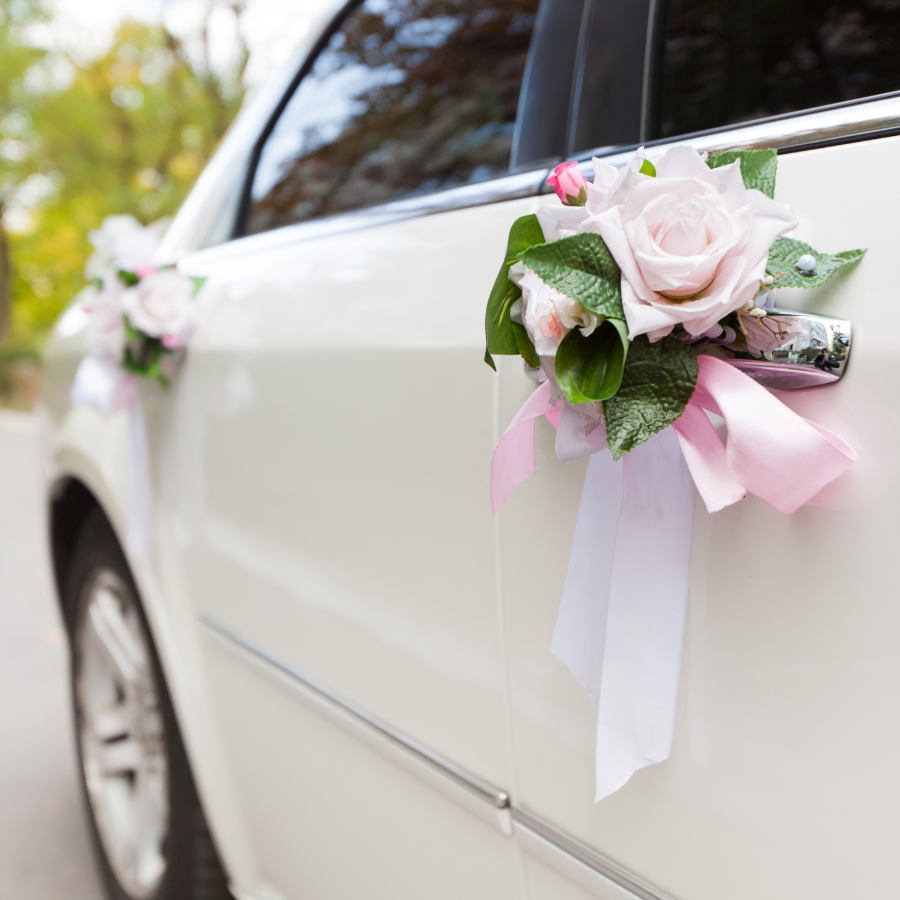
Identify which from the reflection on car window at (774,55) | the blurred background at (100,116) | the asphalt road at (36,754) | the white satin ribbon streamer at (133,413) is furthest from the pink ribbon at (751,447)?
the blurred background at (100,116)

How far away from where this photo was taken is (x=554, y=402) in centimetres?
74

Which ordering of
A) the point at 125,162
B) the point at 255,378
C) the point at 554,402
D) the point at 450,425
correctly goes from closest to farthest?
the point at 554,402 < the point at 450,425 < the point at 255,378 < the point at 125,162

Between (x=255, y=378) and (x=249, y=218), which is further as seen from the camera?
(x=249, y=218)

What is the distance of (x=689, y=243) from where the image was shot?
2.09 feet

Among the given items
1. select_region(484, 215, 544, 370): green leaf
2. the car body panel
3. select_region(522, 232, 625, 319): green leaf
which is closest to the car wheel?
the car body panel

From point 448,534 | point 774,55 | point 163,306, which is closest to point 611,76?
point 774,55

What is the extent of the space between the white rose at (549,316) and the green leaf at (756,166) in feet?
0.56

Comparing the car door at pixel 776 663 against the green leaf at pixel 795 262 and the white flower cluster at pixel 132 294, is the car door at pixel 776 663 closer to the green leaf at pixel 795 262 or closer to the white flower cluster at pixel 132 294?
the green leaf at pixel 795 262

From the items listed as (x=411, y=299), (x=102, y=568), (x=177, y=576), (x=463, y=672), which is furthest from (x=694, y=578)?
(x=102, y=568)

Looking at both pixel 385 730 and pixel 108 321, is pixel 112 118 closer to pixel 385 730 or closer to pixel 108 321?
pixel 108 321

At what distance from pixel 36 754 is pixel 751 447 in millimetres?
3037

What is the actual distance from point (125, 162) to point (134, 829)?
1696 cm

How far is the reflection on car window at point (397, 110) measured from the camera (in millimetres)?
1670

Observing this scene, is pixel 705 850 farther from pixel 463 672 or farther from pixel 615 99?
pixel 615 99
